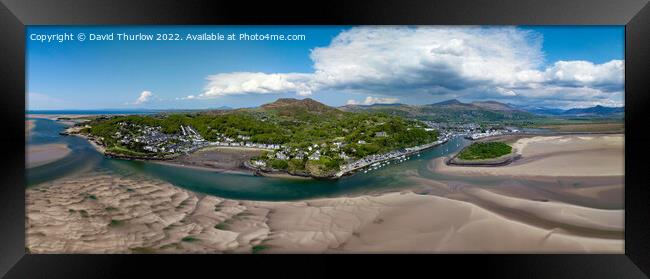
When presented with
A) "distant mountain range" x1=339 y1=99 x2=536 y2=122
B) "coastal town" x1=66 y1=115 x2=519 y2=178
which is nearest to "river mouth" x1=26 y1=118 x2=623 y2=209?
"coastal town" x1=66 y1=115 x2=519 y2=178

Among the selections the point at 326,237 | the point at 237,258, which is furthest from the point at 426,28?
the point at 237,258

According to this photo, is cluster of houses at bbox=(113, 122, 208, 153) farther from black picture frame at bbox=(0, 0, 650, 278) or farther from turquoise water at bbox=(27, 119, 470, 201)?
black picture frame at bbox=(0, 0, 650, 278)

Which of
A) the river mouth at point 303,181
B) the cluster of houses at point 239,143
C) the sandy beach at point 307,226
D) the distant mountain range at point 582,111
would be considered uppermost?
the distant mountain range at point 582,111

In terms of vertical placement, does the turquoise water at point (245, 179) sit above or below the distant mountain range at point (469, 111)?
below

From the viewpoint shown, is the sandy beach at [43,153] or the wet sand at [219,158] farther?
the wet sand at [219,158]

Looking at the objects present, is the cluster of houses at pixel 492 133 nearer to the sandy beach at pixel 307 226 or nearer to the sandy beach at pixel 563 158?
the sandy beach at pixel 563 158

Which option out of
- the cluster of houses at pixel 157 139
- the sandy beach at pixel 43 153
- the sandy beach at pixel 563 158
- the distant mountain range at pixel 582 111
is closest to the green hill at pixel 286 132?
the cluster of houses at pixel 157 139
